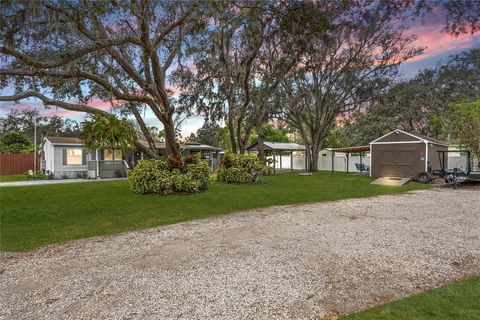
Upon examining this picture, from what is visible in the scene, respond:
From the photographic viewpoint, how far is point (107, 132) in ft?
40.3

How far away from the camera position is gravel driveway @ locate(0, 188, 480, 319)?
2750mm

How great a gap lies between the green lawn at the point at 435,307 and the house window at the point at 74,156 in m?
20.3

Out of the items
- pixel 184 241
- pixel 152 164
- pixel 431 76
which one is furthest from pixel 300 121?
pixel 184 241

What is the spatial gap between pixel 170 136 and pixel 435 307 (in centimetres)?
898

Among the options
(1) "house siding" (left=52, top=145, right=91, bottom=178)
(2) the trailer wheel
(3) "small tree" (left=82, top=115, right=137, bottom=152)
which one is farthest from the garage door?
(1) "house siding" (left=52, top=145, right=91, bottom=178)

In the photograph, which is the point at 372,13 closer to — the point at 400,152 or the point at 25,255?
the point at 400,152

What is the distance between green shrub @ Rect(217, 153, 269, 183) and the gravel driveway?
8.44 meters

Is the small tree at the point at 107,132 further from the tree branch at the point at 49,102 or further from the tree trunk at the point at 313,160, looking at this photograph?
the tree trunk at the point at 313,160

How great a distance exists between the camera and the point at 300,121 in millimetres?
23672

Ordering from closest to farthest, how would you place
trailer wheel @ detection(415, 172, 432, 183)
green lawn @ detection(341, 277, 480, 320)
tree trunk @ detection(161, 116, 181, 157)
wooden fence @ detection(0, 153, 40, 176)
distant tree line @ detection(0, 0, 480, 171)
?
green lawn @ detection(341, 277, 480, 320) < distant tree line @ detection(0, 0, 480, 171) < tree trunk @ detection(161, 116, 181, 157) < trailer wheel @ detection(415, 172, 432, 183) < wooden fence @ detection(0, 153, 40, 176)

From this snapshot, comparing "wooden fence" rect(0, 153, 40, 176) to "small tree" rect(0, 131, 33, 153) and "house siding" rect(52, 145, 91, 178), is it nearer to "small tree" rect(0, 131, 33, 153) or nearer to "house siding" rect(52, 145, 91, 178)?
"house siding" rect(52, 145, 91, 178)

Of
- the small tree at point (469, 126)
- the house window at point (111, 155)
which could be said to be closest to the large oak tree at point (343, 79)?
the small tree at point (469, 126)

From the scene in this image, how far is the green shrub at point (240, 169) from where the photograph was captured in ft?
47.7

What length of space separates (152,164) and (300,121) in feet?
50.4
